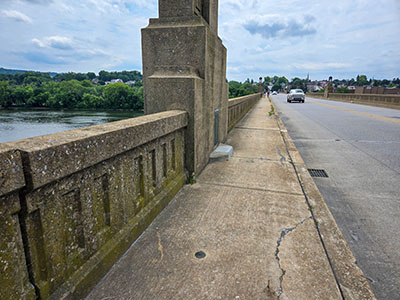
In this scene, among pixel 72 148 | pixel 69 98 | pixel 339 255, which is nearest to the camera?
pixel 72 148

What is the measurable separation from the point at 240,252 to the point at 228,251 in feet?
0.37

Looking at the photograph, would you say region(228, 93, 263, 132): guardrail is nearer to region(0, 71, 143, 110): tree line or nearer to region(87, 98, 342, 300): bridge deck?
region(87, 98, 342, 300): bridge deck

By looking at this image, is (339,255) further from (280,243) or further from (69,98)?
(69,98)

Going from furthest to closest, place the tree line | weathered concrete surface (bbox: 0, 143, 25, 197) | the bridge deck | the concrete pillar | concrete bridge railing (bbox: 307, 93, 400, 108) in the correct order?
the tree line
concrete bridge railing (bbox: 307, 93, 400, 108)
the concrete pillar
the bridge deck
weathered concrete surface (bbox: 0, 143, 25, 197)

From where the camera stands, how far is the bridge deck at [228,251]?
2008mm

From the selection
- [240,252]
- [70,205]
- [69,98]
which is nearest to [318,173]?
[240,252]

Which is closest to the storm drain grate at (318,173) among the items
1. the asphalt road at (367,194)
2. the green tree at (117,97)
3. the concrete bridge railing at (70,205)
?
the asphalt road at (367,194)

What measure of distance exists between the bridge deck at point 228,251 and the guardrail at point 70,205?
0.24m

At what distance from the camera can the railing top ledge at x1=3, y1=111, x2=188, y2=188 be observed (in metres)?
1.47

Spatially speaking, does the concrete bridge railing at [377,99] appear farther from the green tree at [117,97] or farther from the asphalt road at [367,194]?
the green tree at [117,97]

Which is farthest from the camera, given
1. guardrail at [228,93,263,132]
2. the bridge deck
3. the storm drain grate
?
guardrail at [228,93,263,132]

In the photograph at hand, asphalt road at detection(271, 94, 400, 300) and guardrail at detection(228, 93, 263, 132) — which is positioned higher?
guardrail at detection(228, 93, 263, 132)

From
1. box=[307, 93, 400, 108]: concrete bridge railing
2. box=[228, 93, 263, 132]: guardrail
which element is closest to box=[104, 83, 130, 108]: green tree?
box=[307, 93, 400, 108]: concrete bridge railing

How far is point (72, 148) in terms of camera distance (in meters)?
1.72
